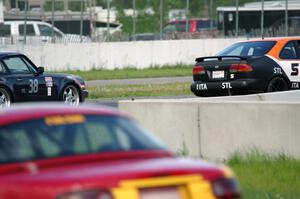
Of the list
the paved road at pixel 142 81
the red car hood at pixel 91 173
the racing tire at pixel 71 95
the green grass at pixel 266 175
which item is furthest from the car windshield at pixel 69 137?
the paved road at pixel 142 81

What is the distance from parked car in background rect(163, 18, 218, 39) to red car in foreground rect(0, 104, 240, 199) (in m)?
36.7

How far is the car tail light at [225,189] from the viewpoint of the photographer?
7.04 m

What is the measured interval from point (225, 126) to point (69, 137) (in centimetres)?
662

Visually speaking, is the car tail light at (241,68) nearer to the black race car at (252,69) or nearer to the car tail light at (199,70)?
the black race car at (252,69)

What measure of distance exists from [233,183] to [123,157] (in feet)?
2.42

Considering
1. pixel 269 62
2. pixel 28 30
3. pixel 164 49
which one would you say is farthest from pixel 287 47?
pixel 28 30

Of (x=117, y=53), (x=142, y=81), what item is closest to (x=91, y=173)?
(x=142, y=81)

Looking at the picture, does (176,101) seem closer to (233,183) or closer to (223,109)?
(223,109)

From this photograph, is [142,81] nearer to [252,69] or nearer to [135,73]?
[135,73]

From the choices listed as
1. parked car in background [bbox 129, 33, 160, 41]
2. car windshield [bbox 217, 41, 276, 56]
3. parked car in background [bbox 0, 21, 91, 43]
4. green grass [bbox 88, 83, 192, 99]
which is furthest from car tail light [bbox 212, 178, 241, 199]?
parked car in background [bbox 129, 33, 160, 41]

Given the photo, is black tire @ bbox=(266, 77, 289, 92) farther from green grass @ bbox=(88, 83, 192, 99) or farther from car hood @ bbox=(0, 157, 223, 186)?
car hood @ bbox=(0, 157, 223, 186)

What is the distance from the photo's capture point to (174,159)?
24.3 ft

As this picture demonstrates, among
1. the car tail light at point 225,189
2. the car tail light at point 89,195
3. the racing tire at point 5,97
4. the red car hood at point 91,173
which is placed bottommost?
the racing tire at point 5,97

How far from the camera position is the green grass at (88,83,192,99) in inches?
1147
